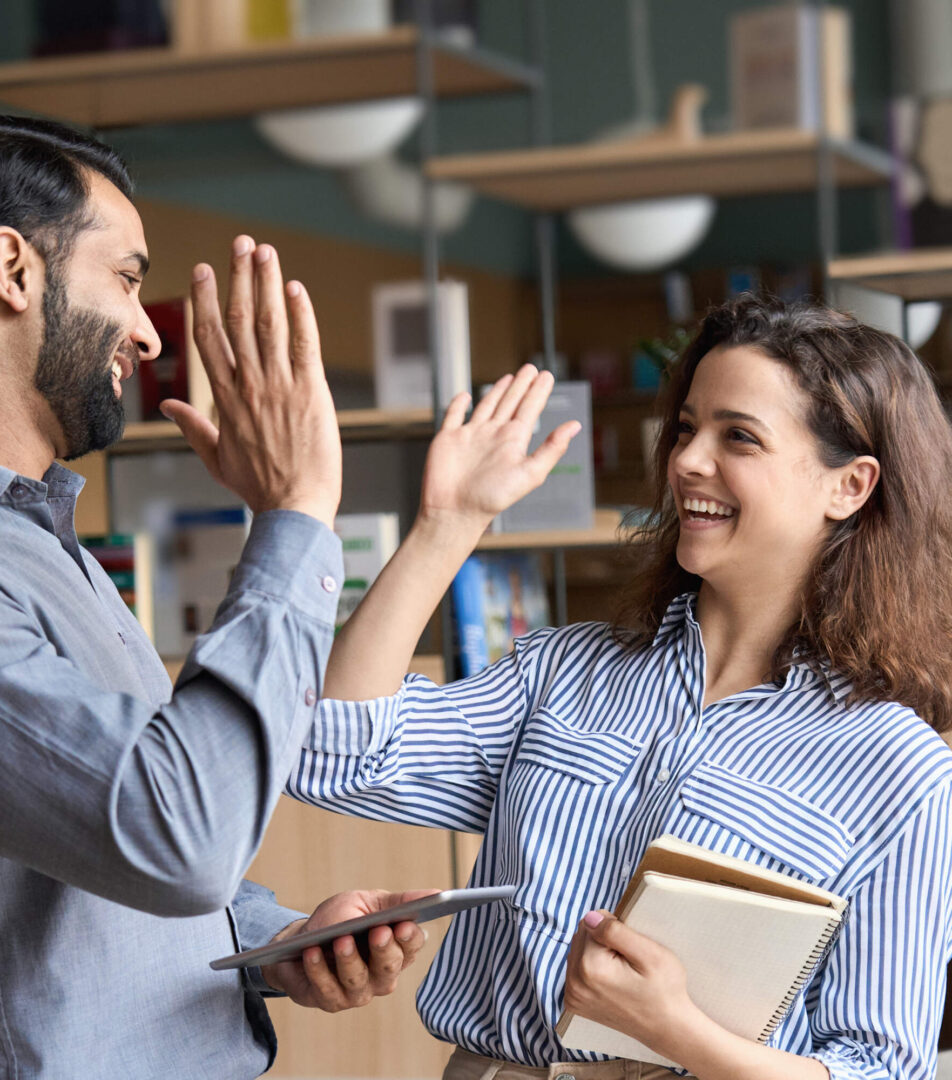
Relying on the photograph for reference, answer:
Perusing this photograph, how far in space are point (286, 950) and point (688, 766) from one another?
44 centimetres

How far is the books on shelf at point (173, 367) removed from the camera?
2.84 m

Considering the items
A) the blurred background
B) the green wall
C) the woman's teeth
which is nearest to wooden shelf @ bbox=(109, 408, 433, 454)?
the blurred background

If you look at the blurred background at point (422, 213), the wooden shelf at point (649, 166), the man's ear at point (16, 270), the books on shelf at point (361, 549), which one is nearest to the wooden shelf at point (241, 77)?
the blurred background at point (422, 213)

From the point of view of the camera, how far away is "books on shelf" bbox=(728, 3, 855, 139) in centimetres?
372

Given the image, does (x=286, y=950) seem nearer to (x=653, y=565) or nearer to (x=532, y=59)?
(x=653, y=565)

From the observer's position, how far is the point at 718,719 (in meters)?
1.37

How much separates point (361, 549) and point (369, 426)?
0.26 metres

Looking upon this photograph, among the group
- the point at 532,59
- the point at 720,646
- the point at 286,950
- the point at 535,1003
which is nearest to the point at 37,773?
the point at 286,950

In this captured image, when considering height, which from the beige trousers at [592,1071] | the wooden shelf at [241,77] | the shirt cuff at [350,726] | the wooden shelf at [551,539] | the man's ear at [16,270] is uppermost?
the wooden shelf at [241,77]

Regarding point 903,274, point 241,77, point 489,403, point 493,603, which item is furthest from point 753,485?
point 241,77

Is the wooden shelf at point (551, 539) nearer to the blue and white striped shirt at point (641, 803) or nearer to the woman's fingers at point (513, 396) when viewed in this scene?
the blue and white striped shirt at point (641, 803)

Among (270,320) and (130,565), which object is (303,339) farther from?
(130,565)

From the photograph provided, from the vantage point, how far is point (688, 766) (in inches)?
52.4

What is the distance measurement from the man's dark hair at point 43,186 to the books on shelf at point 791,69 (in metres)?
2.84
